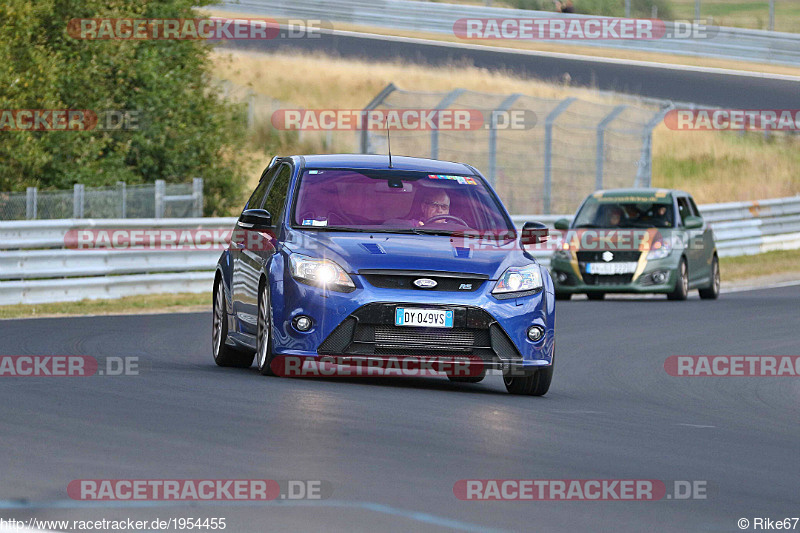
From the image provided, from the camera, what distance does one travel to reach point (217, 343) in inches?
509

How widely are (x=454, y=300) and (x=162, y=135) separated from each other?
60.8 ft

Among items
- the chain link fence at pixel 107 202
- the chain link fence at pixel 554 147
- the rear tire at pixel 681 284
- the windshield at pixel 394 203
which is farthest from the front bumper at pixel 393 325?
the chain link fence at pixel 554 147

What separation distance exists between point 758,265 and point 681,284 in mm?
7766

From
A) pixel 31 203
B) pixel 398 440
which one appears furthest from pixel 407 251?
pixel 31 203

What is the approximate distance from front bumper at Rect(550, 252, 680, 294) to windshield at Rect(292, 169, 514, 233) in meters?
10.6

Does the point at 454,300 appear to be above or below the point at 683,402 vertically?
above

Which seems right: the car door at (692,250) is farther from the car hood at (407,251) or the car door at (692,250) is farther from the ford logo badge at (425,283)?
the ford logo badge at (425,283)

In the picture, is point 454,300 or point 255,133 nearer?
point 454,300

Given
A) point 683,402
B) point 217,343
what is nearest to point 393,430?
point 683,402

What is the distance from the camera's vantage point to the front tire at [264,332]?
11.2 metres

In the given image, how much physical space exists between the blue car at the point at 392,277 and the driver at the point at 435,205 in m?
0.01

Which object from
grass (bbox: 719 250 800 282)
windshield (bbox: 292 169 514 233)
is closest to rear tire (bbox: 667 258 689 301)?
grass (bbox: 719 250 800 282)

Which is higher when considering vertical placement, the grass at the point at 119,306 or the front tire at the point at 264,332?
the front tire at the point at 264,332

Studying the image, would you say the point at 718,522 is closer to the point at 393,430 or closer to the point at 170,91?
the point at 393,430
